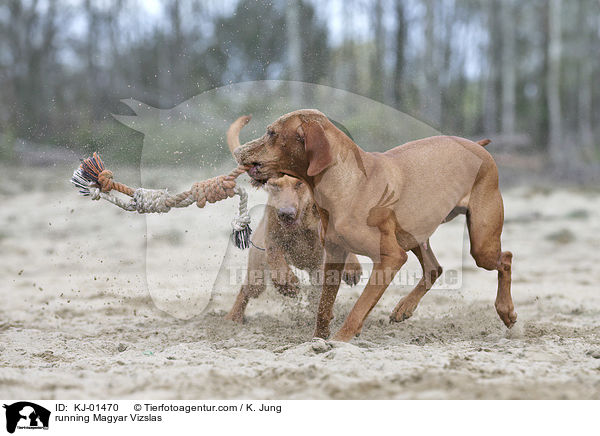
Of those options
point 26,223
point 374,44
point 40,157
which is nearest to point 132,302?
point 26,223

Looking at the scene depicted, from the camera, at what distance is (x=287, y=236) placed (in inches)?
189

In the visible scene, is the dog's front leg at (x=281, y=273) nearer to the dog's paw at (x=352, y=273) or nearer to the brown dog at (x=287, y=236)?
the brown dog at (x=287, y=236)

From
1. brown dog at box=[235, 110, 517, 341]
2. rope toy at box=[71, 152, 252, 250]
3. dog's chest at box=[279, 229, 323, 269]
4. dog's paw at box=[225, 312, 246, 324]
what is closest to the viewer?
brown dog at box=[235, 110, 517, 341]

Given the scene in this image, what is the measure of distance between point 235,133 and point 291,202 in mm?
667

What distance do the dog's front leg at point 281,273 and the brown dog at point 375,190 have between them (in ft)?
2.33

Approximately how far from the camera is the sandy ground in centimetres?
306

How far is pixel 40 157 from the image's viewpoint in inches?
510

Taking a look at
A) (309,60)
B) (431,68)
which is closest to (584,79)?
(431,68)

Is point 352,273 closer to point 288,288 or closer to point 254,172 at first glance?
point 288,288

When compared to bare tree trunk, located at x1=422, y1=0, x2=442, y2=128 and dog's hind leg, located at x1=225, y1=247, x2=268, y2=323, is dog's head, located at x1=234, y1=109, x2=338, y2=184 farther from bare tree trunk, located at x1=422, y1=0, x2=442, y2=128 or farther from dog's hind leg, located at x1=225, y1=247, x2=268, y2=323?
bare tree trunk, located at x1=422, y1=0, x2=442, y2=128

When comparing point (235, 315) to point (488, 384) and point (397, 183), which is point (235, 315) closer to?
point (397, 183)

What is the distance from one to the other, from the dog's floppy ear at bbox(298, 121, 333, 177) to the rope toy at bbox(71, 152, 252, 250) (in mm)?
598

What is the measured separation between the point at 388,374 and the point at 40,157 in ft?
37.7
